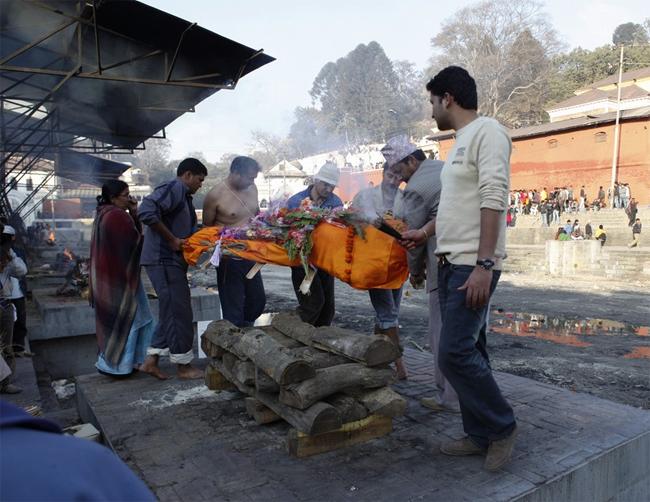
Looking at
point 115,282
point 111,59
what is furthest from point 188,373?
point 111,59

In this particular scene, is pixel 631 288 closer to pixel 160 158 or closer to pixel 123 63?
pixel 123 63

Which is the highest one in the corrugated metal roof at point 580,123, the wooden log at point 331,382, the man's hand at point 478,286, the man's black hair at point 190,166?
the corrugated metal roof at point 580,123

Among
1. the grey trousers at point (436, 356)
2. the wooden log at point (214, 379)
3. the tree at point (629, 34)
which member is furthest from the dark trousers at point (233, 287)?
the tree at point (629, 34)

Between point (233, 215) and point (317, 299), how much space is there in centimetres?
116

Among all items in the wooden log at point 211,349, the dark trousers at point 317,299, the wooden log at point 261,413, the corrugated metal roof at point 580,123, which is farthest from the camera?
the corrugated metal roof at point 580,123

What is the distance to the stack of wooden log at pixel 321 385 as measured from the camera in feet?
9.78

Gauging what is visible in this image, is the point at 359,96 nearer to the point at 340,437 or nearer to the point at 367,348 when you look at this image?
the point at 367,348

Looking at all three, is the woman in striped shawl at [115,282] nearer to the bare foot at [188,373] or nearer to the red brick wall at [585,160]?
the bare foot at [188,373]

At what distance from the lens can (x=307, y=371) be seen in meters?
3.02

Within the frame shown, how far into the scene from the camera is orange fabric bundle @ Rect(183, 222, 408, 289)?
4043 mm

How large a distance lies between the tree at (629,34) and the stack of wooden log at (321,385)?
67.3 m

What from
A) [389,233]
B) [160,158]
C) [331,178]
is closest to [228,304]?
[331,178]

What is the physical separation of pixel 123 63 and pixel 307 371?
17.9ft

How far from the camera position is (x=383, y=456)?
3.02 metres
